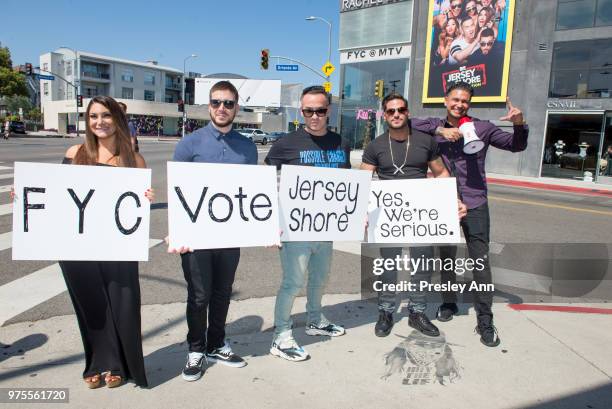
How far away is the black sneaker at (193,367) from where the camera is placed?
2867mm

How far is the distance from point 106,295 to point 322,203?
1.59 meters

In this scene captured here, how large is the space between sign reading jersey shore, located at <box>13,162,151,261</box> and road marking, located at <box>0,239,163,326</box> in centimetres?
159

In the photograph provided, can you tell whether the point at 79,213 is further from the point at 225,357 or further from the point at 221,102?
the point at 225,357

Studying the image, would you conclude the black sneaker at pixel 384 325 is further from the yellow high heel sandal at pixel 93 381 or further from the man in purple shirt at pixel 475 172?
the yellow high heel sandal at pixel 93 381

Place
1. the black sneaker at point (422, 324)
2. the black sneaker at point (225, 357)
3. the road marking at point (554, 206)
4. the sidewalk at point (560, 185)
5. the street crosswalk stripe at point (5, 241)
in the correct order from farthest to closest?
the sidewalk at point (560, 185) → the road marking at point (554, 206) → the street crosswalk stripe at point (5, 241) → the black sneaker at point (422, 324) → the black sneaker at point (225, 357)

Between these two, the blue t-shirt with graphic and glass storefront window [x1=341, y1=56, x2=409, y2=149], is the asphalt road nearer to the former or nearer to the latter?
the blue t-shirt with graphic

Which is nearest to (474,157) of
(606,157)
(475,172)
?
(475,172)

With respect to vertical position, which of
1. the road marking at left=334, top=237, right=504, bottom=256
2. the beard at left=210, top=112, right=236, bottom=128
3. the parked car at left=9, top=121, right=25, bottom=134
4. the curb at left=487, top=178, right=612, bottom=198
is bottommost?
the road marking at left=334, top=237, right=504, bottom=256

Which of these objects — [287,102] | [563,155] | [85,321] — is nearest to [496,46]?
[563,155]

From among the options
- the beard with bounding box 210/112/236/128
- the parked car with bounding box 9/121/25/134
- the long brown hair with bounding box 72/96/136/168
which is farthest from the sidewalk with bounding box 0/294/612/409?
A: the parked car with bounding box 9/121/25/134

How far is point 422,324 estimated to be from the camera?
146 inches

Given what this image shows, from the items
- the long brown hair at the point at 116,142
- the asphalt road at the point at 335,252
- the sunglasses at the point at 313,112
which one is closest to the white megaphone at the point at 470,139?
the sunglasses at the point at 313,112

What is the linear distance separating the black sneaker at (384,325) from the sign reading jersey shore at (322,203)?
2.51ft

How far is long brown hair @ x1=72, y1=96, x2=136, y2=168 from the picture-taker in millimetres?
2713
